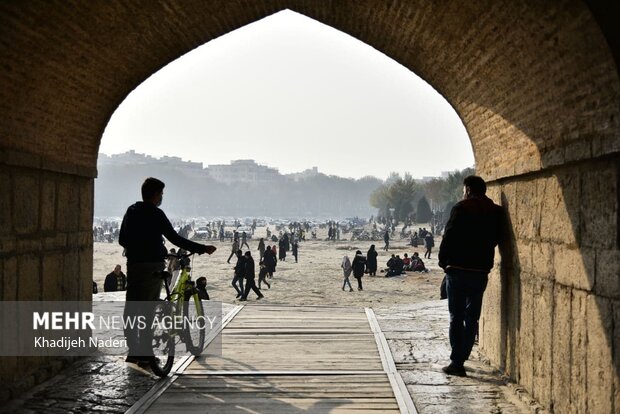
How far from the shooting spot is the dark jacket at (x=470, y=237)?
6.30 m

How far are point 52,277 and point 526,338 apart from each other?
14.6 ft

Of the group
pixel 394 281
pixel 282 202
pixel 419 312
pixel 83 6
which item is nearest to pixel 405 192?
pixel 394 281

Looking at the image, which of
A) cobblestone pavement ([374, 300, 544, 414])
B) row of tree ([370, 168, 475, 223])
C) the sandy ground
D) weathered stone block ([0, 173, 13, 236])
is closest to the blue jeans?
cobblestone pavement ([374, 300, 544, 414])

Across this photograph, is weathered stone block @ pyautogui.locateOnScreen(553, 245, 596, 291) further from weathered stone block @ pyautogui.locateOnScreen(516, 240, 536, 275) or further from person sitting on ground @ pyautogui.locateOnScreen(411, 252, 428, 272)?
person sitting on ground @ pyautogui.locateOnScreen(411, 252, 428, 272)

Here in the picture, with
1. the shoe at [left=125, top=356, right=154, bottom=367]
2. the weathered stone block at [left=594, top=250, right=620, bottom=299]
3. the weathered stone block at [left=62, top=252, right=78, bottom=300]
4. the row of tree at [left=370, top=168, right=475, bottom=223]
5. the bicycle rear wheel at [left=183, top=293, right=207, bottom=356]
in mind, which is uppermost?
the row of tree at [left=370, top=168, right=475, bottom=223]

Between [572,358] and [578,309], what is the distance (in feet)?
Answer: 1.18

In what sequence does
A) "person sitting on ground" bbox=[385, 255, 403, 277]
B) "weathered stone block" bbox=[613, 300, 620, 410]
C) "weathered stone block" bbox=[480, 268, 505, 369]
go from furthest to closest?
"person sitting on ground" bbox=[385, 255, 403, 277]
"weathered stone block" bbox=[480, 268, 505, 369]
"weathered stone block" bbox=[613, 300, 620, 410]

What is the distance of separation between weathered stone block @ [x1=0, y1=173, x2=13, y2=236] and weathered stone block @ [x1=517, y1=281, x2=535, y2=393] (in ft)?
14.5

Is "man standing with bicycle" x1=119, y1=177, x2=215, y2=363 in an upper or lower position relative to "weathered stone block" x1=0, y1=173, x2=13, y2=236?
lower

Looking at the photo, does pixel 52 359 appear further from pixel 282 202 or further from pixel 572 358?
pixel 282 202

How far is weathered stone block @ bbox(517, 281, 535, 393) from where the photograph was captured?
5.59 metres

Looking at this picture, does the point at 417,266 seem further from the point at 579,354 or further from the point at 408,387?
the point at 579,354

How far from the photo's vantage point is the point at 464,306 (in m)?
6.43

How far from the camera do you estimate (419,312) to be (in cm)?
1052
